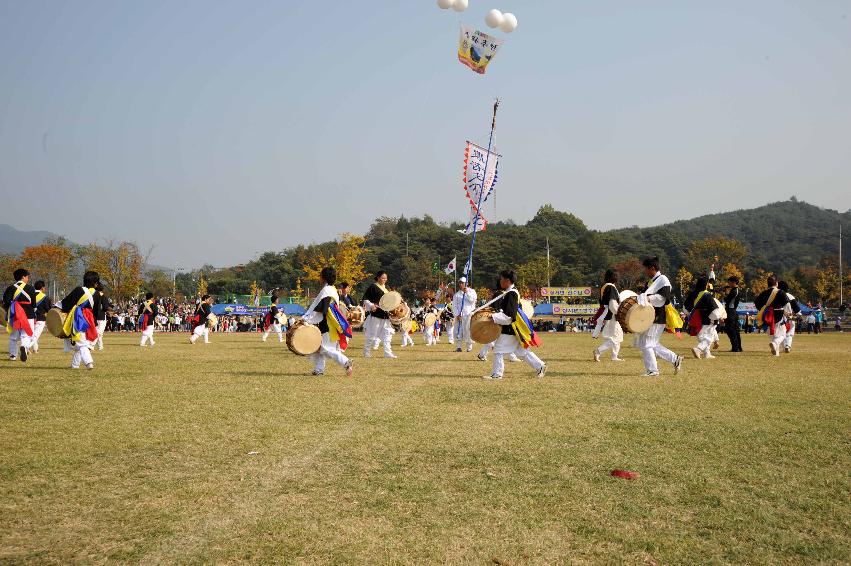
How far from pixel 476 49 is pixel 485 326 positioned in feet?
33.2

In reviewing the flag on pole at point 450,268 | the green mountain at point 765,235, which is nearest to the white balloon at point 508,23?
the flag on pole at point 450,268

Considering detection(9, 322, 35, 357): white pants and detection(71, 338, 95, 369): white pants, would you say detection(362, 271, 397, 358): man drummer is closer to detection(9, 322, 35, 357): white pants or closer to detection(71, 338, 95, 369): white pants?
detection(71, 338, 95, 369): white pants

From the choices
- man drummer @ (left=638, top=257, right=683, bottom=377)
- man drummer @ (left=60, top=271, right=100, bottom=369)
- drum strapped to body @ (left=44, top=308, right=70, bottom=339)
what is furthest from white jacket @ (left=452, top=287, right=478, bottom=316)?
drum strapped to body @ (left=44, top=308, right=70, bottom=339)

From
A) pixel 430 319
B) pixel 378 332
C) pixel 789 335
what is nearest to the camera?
pixel 378 332

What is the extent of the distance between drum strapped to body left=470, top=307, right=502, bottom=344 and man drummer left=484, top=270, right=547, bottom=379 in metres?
0.20

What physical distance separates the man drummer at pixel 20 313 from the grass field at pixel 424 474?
520 cm

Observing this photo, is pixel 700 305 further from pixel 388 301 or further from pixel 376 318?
pixel 376 318

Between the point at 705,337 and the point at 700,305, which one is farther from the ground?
the point at 700,305

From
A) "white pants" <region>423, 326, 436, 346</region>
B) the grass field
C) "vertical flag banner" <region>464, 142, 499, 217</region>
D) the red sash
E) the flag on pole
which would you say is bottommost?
the grass field

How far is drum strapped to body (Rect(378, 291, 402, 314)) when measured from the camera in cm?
1548

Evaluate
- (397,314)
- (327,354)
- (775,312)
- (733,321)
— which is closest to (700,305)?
(775,312)

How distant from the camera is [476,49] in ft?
59.8

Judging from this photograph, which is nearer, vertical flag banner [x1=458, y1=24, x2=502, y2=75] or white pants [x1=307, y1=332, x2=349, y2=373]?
white pants [x1=307, y1=332, x2=349, y2=373]

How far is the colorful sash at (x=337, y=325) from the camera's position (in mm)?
11086
